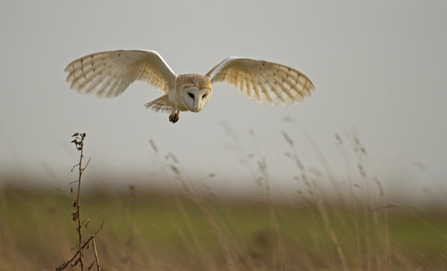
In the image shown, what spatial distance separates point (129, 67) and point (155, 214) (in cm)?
1598

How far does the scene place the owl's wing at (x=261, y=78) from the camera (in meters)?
3.76

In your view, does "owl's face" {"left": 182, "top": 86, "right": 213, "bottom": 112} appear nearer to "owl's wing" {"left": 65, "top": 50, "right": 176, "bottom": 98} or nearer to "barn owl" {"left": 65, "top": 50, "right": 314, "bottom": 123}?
"barn owl" {"left": 65, "top": 50, "right": 314, "bottom": 123}

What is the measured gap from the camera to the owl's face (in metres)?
3.01

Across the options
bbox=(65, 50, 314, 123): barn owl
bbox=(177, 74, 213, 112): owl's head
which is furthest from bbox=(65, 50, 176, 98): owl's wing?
bbox=(177, 74, 213, 112): owl's head

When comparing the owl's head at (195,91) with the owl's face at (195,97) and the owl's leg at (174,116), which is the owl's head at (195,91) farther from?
the owl's leg at (174,116)

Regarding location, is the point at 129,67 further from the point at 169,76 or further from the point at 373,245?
the point at 373,245

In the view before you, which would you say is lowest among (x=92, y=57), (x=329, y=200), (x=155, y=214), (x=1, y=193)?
(x=155, y=214)

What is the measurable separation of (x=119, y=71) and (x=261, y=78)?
1.44 meters

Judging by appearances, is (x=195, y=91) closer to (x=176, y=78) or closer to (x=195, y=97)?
(x=195, y=97)

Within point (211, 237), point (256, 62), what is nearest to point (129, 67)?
point (256, 62)

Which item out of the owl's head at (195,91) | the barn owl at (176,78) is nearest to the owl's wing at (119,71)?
the barn owl at (176,78)

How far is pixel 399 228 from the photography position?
698 inches

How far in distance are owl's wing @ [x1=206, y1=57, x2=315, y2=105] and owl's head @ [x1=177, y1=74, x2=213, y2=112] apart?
1.72ft

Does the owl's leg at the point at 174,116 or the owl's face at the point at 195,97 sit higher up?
the owl's face at the point at 195,97
